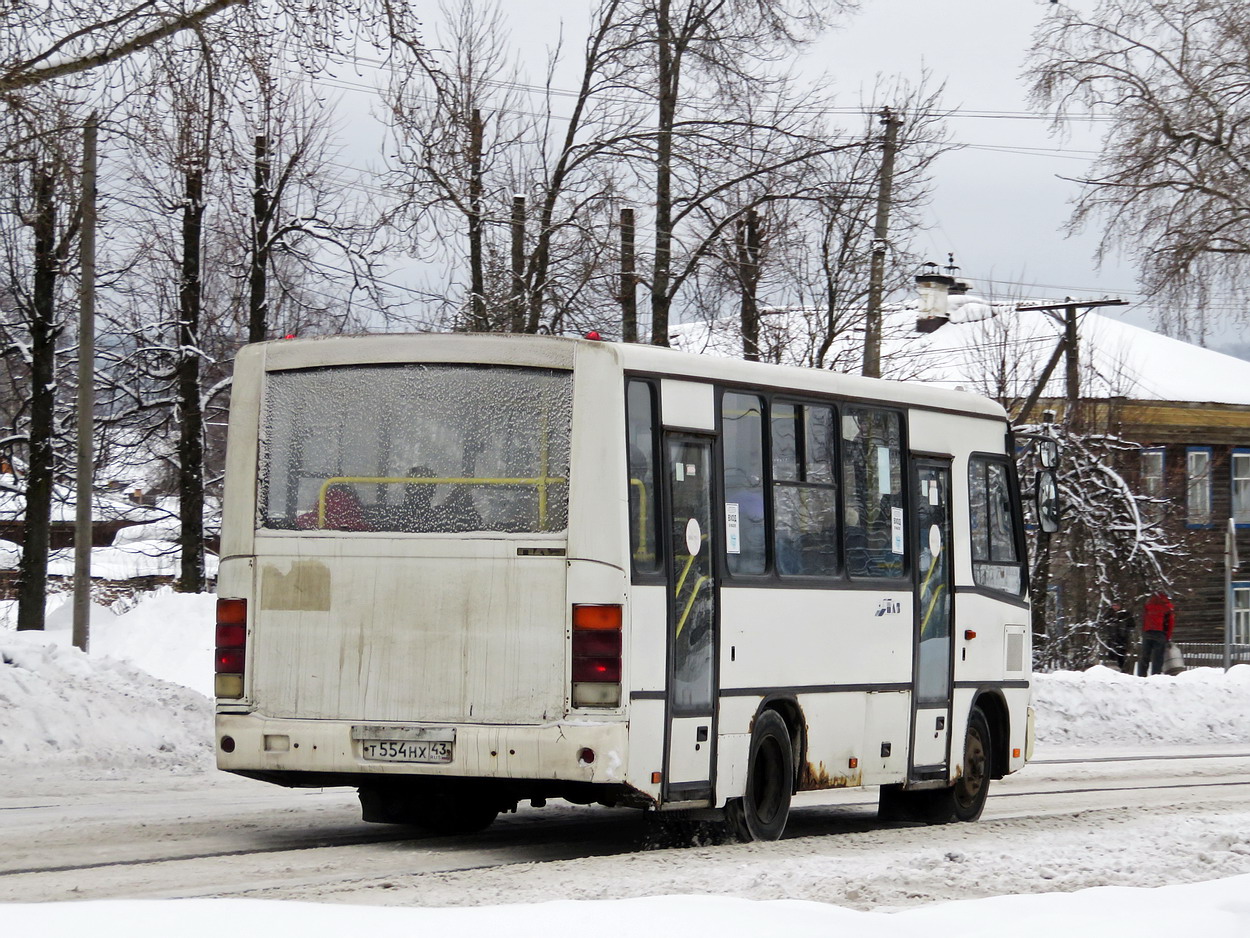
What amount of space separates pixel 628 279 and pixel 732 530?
14.1m

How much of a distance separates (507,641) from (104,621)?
60.4ft

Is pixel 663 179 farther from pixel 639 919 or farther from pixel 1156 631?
pixel 639 919

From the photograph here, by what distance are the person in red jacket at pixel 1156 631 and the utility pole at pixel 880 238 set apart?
9.23 m

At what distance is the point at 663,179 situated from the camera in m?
24.5

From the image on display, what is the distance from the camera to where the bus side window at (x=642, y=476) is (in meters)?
9.81

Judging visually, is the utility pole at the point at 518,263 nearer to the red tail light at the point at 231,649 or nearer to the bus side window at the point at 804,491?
the bus side window at the point at 804,491

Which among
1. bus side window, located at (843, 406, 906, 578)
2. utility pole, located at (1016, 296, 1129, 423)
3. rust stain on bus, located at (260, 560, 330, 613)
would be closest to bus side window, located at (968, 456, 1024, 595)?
bus side window, located at (843, 406, 906, 578)

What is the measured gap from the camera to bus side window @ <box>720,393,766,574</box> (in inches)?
420

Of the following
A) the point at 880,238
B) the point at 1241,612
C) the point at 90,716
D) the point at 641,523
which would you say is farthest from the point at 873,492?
the point at 1241,612

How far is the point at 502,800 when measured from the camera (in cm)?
1095

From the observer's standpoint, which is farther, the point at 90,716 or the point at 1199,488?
the point at 1199,488

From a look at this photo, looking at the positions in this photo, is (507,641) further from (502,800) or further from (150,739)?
(150,739)

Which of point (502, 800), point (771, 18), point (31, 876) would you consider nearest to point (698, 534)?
→ point (502, 800)

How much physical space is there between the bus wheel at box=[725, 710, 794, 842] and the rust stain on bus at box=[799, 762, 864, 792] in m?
0.15
